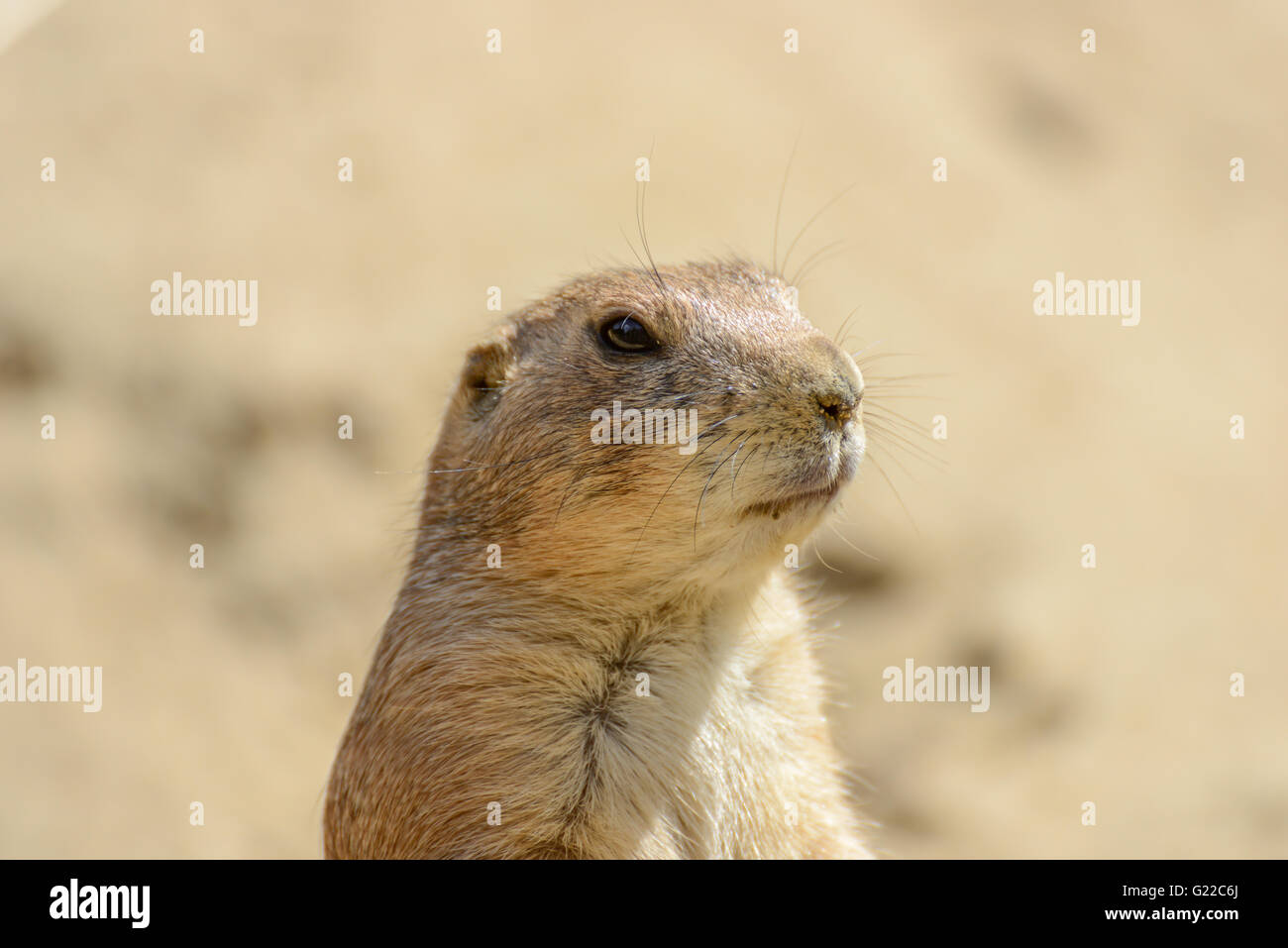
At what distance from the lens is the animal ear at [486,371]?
5.17 meters


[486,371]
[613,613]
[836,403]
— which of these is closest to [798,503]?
[836,403]

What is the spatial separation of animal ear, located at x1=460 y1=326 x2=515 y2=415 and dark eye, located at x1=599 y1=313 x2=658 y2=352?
53 cm

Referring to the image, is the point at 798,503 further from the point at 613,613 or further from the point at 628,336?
the point at 628,336

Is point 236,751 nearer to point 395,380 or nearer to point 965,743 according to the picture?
point 395,380

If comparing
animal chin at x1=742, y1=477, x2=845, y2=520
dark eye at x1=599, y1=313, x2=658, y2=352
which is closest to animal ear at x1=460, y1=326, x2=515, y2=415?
dark eye at x1=599, y1=313, x2=658, y2=352

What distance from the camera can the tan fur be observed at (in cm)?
436

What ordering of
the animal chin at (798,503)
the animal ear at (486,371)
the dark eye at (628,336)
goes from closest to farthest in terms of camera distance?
1. the animal chin at (798,503)
2. the dark eye at (628,336)
3. the animal ear at (486,371)

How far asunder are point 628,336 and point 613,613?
100cm

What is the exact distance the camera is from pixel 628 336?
479 centimetres

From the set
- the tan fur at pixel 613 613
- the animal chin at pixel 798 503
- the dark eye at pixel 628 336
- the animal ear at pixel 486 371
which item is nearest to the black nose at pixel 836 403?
the tan fur at pixel 613 613

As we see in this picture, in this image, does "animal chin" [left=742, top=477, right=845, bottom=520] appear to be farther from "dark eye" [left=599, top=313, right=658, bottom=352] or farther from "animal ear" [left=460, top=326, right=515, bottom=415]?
"animal ear" [left=460, top=326, right=515, bottom=415]

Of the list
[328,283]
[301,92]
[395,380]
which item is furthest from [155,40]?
[395,380]

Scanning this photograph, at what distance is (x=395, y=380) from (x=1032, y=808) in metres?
6.05

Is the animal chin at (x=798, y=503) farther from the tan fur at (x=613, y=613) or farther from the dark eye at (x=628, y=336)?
the dark eye at (x=628, y=336)
